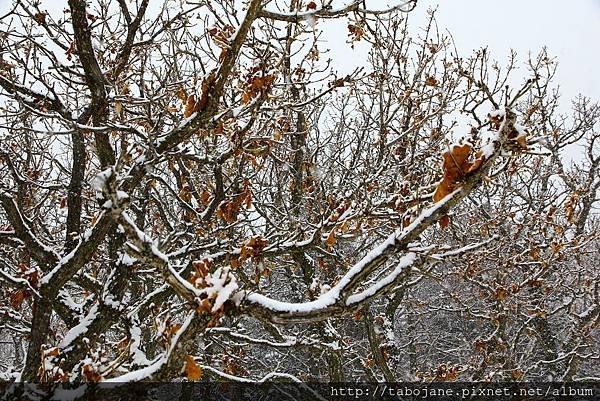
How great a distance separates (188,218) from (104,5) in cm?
343

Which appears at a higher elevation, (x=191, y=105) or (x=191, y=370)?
(x=191, y=105)

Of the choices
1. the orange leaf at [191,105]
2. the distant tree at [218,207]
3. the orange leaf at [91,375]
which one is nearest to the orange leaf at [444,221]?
the distant tree at [218,207]

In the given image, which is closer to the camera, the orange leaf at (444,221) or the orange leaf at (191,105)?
the orange leaf at (444,221)

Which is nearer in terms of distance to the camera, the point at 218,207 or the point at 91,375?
the point at 91,375

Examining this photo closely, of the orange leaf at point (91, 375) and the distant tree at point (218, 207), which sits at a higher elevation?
the distant tree at point (218, 207)

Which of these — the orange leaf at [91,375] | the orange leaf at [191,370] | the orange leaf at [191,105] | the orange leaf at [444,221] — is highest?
the orange leaf at [191,105]

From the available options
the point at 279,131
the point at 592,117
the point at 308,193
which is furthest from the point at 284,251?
the point at 592,117

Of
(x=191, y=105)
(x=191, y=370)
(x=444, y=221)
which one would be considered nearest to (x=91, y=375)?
(x=191, y=370)

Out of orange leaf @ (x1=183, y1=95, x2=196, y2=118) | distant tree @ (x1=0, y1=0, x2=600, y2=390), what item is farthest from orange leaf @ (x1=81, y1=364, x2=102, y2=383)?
orange leaf @ (x1=183, y1=95, x2=196, y2=118)

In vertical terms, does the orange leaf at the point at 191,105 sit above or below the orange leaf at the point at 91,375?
above

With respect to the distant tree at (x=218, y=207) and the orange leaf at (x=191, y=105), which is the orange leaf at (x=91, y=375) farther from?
the orange leaf at (x=191, y=105)

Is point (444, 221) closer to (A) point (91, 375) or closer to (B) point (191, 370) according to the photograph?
(B) point (191, 370)

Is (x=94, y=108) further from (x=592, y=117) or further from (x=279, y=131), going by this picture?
(x=592, y=117)

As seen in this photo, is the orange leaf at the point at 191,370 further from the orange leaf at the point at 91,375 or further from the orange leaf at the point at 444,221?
the orange leaf at the point at 444,221
